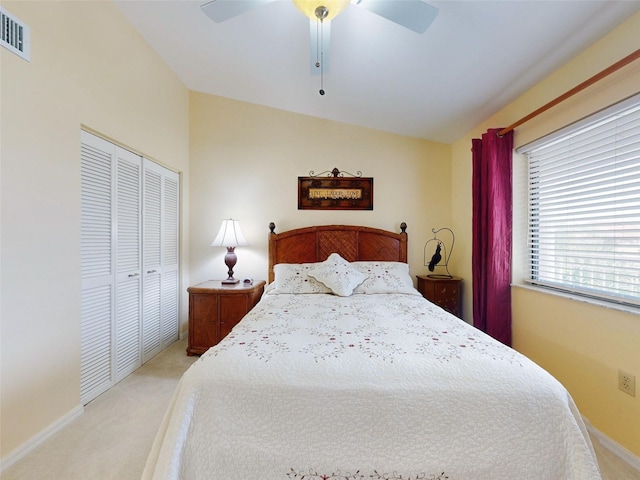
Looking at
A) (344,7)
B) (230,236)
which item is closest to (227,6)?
(344,7)

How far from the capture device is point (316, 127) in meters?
3.39

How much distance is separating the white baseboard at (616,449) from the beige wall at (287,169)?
1.95 meters

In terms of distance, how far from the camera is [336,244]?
129 inches

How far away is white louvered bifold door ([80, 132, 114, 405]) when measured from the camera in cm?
202

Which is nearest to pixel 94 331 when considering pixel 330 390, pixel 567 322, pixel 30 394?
pixel 30 394

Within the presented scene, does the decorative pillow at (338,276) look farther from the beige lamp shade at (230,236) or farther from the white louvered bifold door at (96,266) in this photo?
the white louvered bifold door at (96,266)

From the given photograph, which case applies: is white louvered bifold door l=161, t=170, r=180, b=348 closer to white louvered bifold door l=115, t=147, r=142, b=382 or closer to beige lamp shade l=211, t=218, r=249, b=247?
white louvered bifold door l=115, t=147, r=142, b=382

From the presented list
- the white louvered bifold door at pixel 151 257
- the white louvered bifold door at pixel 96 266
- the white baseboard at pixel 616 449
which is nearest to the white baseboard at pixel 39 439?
the white louvered bifold door at pixel 96 266

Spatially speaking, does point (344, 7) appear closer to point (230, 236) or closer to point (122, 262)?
point (230, 236)

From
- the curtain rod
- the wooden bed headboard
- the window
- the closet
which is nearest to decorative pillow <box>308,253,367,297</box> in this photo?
the wooden bed headboard

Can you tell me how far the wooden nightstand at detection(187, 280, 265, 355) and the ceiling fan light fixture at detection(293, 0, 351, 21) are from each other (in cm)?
231

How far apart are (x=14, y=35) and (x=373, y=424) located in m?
2.65

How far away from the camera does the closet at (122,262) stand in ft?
6.77

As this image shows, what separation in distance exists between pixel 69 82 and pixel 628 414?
3.93 m
